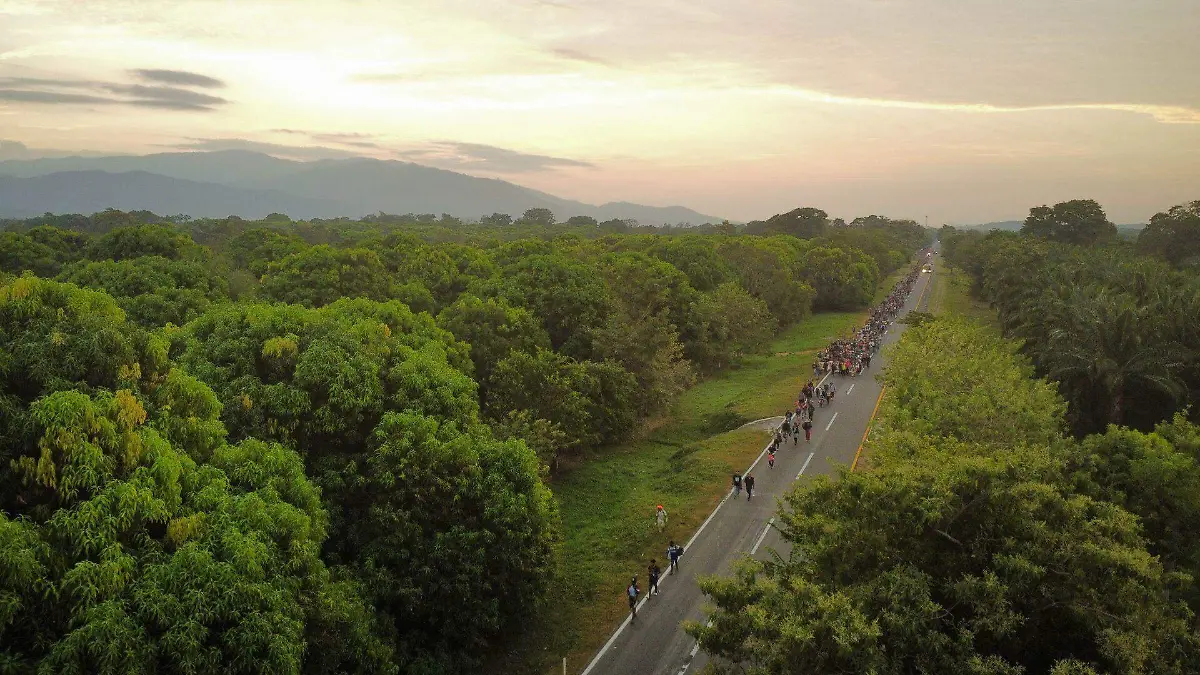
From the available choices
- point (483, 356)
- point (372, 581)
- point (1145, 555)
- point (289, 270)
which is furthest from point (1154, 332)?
point (289, 270)

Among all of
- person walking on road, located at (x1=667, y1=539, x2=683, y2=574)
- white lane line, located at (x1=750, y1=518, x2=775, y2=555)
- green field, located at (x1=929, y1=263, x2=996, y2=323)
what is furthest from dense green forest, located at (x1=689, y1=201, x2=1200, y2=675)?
green field, located at (x1=929, y1=263, x2=996, y2=323)

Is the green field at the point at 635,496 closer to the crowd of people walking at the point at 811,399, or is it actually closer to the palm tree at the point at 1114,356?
the crowd of people walking at the point at 811,399

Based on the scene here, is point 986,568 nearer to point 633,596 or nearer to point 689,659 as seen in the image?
A: point 689,659

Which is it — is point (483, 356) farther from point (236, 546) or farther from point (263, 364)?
point (236, 546)

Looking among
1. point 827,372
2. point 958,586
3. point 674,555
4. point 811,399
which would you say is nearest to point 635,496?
point 674,555

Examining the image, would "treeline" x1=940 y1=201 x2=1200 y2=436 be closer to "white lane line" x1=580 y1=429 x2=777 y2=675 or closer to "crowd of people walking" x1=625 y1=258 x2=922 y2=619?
"crowd of people walking" x1=625 y1=258 x2=922 y2=619

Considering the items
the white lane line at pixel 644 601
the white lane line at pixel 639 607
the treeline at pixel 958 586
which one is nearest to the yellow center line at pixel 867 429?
the white lane line at pixel 644 601
